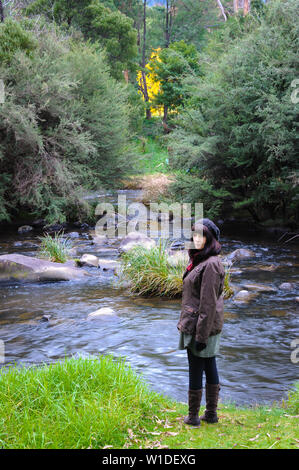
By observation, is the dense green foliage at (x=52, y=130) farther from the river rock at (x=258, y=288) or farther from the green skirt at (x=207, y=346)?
the green skirt at (x=207, y=346)

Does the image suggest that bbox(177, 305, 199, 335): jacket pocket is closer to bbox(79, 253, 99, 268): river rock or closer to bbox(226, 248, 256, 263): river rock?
bbox(79, 253, 99, 268): river rock

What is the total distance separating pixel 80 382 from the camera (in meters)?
3.92

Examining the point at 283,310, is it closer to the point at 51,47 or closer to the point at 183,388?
the point at 183,388

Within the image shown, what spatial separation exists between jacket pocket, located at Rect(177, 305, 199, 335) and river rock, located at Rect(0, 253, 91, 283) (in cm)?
638

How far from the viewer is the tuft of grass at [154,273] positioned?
8.44 metres

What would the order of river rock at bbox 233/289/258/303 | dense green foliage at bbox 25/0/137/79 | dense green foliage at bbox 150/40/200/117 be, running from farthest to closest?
dense green foliage at bbox 150/40/200/117 < dense green foliage at bbox 25/0/137/79 < river rock at bbox 233/289/258/303

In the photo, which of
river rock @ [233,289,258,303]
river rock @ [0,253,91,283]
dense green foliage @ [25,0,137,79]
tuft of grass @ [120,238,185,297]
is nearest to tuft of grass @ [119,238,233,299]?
tuft of grass @ [120,238,185,297]

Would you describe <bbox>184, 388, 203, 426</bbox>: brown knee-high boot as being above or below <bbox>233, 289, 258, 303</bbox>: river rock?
above

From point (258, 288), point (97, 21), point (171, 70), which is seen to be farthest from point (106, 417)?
point (171, 70)

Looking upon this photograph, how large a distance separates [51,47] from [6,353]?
45.1 ft

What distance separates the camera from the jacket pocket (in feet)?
12.0
